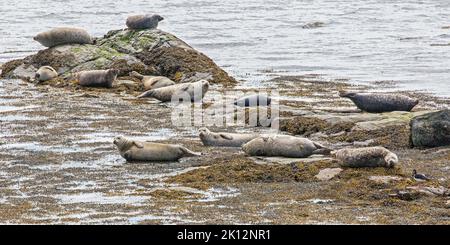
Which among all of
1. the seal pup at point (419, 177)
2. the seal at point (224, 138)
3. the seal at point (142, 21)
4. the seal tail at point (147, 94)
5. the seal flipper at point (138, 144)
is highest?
the seal pup at point (419, 177)

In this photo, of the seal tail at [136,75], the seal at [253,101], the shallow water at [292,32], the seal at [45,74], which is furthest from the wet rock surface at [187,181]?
the shallow water at [292,32]

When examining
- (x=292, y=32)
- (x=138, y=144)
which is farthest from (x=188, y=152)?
(x=292, y=32)

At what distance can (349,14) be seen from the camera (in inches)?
1532

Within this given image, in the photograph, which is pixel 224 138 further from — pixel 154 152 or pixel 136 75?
pixel 136 75

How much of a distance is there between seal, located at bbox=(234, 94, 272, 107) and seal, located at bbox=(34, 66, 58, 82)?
16.1 feet

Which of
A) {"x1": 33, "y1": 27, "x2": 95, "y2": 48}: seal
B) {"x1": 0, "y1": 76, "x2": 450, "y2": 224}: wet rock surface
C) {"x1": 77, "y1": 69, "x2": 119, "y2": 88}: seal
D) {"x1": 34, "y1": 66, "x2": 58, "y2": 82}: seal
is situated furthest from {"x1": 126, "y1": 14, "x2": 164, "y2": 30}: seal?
{"x1": 0, "y1": 76, "x2": 450, "y2": 224}: wet rock surface

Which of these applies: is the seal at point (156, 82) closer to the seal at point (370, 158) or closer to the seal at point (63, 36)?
the seal at point (63, 36)

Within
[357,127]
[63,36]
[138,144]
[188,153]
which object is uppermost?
[138,144]

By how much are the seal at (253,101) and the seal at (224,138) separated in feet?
8.94

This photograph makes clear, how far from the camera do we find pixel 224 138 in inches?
489

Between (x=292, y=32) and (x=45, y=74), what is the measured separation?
550 inches

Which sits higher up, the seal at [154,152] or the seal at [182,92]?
the seal at [154,152]

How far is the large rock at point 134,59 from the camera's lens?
62.7ft

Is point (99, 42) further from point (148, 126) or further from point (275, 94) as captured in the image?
point (148, 126)
